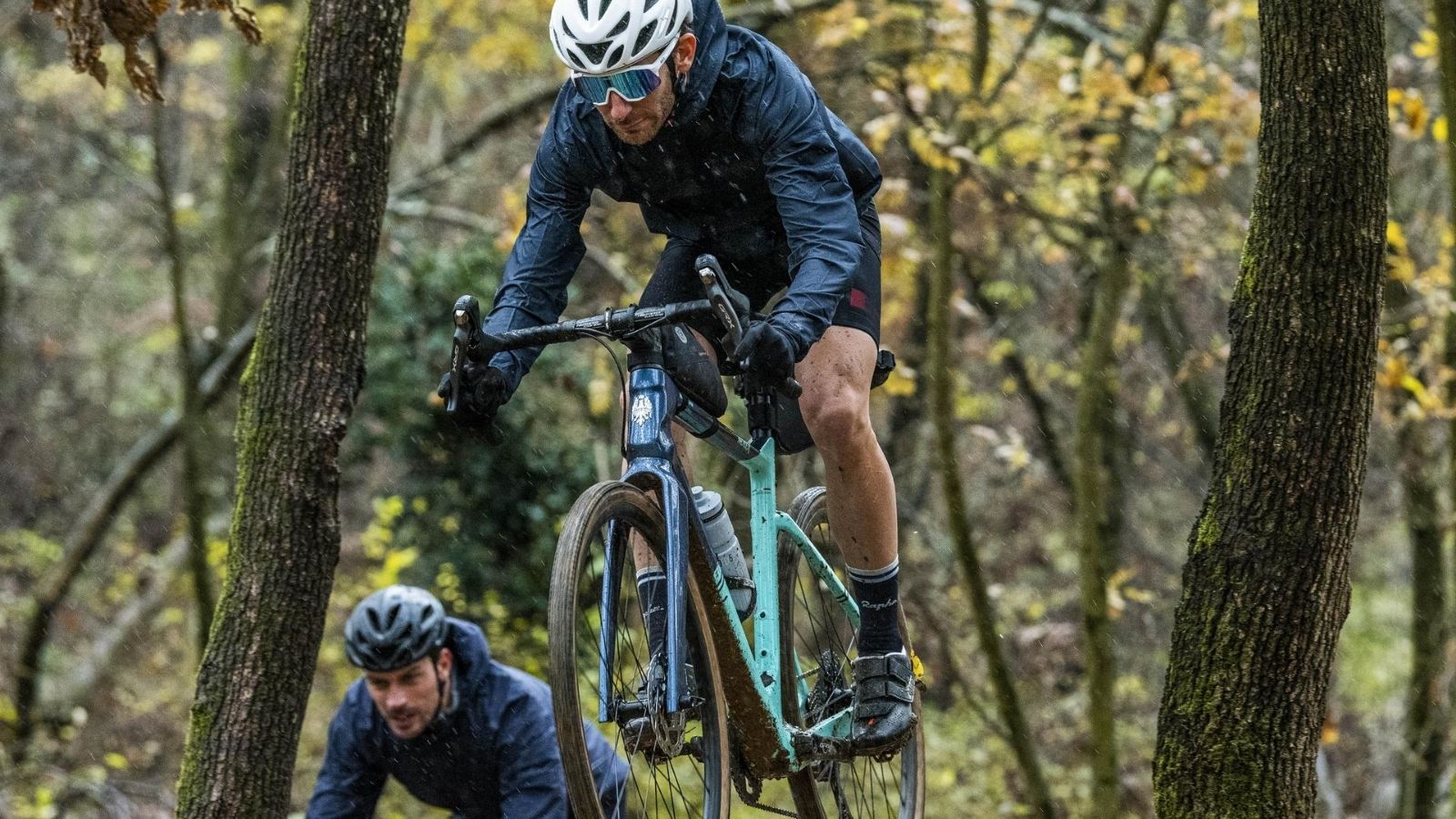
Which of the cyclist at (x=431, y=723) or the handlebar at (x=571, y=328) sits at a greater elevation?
the handlebar at (x=571, y=328)

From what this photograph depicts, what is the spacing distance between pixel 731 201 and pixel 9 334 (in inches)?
694

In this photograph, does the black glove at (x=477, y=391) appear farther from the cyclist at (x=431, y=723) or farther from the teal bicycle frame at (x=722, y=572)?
the cyclist at (x=431, y=723)

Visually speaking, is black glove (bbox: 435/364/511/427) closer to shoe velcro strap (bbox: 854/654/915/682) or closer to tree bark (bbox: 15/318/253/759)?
shoe velcro strap (bbox: 854/654/915/682)

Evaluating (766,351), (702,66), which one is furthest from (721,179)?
(766,351)

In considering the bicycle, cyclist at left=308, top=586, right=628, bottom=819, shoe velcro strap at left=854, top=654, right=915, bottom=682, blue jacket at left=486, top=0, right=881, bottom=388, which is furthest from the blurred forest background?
shoe velcro strap at left=854, top=654, right=915, bottom=682

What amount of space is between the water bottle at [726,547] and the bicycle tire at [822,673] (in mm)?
530

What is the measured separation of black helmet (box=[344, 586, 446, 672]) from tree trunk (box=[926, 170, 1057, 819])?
464 centimetres

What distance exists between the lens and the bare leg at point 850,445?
15.3 ft

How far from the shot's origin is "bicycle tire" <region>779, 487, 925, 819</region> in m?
5.18

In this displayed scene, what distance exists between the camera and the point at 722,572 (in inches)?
175

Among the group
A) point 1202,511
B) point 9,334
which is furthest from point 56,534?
point 1202,511

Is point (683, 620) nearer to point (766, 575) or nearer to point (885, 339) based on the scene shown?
point (766, 575)

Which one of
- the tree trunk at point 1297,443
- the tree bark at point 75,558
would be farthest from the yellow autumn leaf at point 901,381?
the tree bark at point 75,558

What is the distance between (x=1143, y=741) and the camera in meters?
17.0
